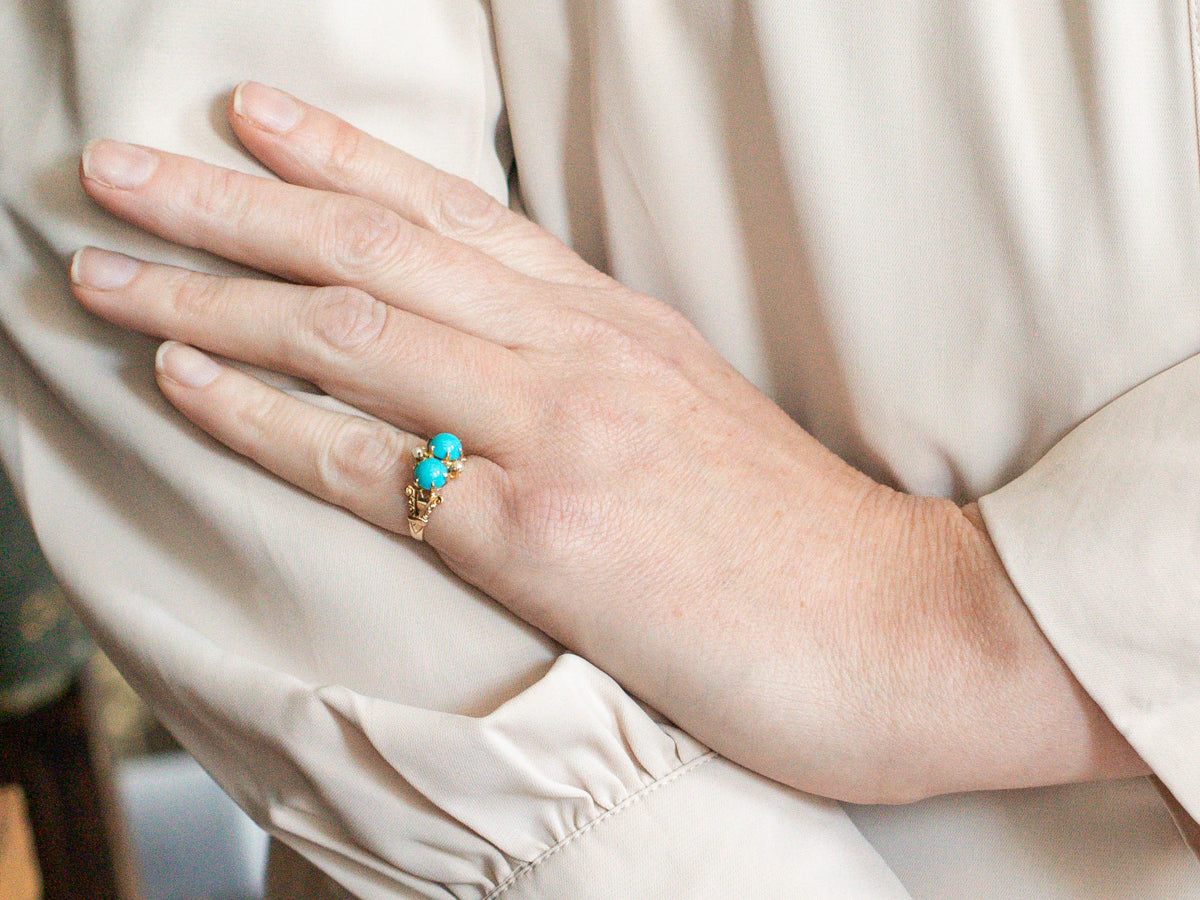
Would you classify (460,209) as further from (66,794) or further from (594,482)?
(66,794)

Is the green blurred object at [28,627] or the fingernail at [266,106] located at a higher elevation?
the fingernail at [266,106]

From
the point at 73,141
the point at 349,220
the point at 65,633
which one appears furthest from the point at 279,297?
the point at 65,633

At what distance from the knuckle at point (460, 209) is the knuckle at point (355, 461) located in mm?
155

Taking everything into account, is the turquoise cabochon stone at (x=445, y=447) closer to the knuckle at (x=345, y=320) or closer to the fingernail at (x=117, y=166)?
the knuckle at (x=345, y=320)

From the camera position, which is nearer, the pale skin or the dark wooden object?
the pale skin

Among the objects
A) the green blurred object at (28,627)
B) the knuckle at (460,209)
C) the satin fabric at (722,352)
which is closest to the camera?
the satin fabric at (722,352)

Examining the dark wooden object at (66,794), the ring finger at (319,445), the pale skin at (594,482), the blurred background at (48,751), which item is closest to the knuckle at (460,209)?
the pale skin at (594,482)

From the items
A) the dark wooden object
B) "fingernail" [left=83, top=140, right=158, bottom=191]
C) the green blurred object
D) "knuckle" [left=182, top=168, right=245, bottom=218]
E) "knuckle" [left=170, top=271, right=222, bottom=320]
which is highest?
"fingernail" [left=83, top=140, right=158, bottom=191]

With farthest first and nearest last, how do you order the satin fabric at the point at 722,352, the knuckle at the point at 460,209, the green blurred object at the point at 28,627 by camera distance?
the green blurred object at the point at 28,627, the knuckle at the point at 460,209, the satin fabric at the point at 722,352

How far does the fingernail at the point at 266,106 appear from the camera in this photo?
62cm

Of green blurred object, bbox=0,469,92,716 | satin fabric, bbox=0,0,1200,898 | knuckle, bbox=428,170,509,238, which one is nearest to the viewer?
satin fabric, bbox=0,0,1200,898

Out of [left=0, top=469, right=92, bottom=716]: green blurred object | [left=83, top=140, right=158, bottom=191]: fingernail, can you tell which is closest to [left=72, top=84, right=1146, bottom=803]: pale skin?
[left=83, top=140, right=158, bottom=191]: fingernail

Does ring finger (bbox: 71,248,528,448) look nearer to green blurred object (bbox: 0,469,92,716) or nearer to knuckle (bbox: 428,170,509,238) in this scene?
knuckle (bbox: 428,170,509,238)

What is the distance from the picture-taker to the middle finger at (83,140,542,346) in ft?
1.96
